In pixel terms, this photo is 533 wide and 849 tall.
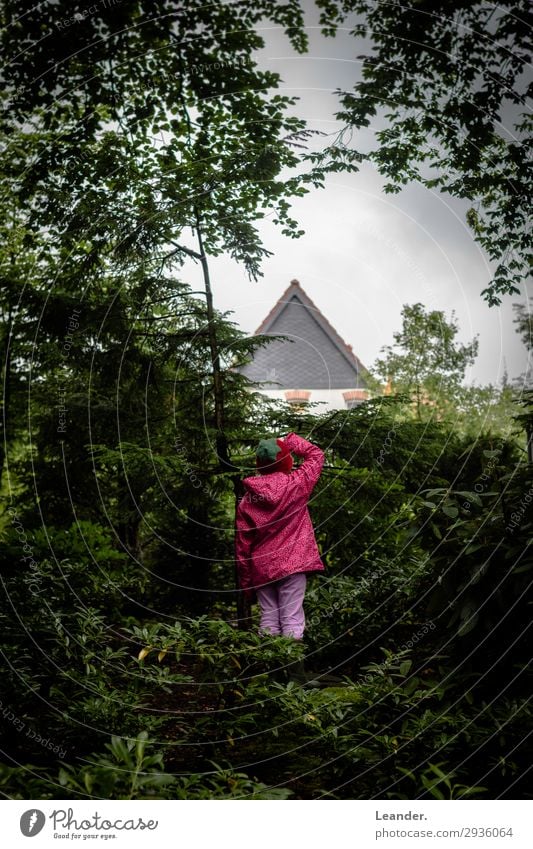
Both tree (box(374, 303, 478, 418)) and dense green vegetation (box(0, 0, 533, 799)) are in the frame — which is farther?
tree (box(374, 303, 478, 418))

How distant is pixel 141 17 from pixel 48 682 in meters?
3.76

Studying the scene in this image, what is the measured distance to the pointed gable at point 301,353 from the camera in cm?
408

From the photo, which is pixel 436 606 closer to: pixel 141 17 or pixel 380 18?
pixel 380 18

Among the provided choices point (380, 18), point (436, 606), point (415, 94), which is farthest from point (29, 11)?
point (436, 606)

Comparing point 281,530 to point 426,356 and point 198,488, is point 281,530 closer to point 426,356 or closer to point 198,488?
point 198,488

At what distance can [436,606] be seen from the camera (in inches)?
113

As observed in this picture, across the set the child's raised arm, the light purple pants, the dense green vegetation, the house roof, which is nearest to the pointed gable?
the house roof

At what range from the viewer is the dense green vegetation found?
2.49m

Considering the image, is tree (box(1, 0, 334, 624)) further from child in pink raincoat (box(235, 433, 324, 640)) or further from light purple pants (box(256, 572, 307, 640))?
light purple pants (box(256, 572, 307, 640))

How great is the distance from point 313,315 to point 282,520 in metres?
1.35

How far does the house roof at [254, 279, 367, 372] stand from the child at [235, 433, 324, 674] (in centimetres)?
72

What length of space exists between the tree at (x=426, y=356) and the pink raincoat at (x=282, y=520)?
0.98m

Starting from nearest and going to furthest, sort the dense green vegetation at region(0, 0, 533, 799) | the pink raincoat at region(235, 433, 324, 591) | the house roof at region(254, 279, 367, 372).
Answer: the dense green vegetation at region(0, 0, 533, 799) < the pink raincoat at region(235, 433, 324, 591) < the house roof at region(254, 279, 367, 372)

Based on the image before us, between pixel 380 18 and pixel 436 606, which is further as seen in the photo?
pixel 380 18
